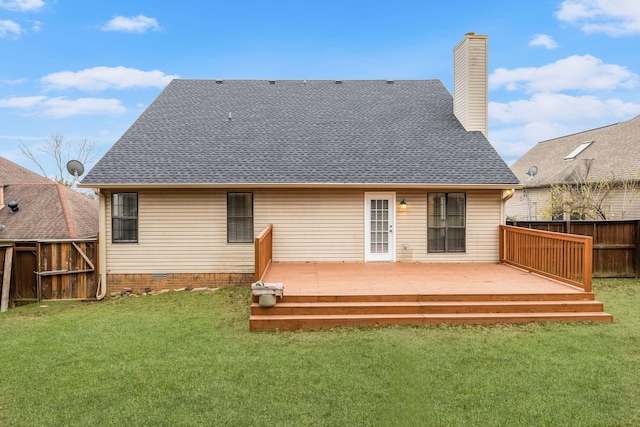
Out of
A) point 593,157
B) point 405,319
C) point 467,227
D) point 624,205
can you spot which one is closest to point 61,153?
point 467,227

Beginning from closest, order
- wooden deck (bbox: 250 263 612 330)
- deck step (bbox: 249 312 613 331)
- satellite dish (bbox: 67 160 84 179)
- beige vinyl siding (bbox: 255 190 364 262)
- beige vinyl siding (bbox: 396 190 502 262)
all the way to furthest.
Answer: deck step (bbox: 249 312 613 331) < wooden deck (bbox: 250 263 612 330) < beige vinyl siding (bbox: 255 190 364 262) < beige vinyl siding (bbox: 396 190 502 262) < satellite dish (bbox: 67 160 84 179)

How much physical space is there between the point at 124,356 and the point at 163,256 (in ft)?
16.6

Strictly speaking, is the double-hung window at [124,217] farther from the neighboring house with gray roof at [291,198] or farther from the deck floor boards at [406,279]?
the deck floor boards at [406,279]

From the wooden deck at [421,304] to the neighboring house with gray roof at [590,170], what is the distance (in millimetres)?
10545

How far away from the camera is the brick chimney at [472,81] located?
1205 centimetres

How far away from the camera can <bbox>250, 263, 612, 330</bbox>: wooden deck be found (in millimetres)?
6812

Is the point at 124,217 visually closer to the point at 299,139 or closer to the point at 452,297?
the point at 299,139

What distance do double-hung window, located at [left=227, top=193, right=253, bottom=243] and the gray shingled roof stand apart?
24.7 inches

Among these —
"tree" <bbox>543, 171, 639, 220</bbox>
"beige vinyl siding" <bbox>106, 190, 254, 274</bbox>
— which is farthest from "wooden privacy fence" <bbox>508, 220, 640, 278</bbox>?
"beige vinyl siding" <bbox>106, 190, 254, 274</bbox>

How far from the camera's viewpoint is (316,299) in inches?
279

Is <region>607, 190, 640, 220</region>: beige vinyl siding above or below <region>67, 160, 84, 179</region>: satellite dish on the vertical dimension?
below

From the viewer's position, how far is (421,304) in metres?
7.05

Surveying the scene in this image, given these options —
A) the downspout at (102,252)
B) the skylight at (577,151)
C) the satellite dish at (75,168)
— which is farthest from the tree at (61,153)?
the skylight at (577,151)

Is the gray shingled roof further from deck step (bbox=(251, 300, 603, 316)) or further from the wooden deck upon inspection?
deck step (bbox=(251, 300, 603, 316))
